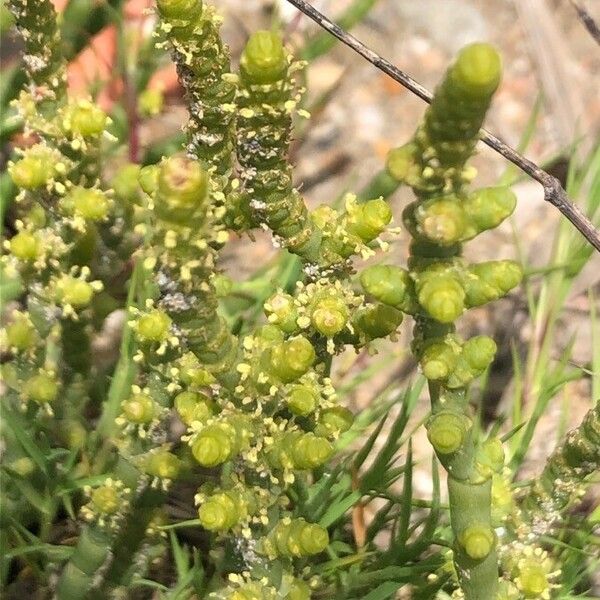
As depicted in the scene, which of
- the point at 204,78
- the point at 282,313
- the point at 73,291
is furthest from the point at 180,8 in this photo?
the point at 73,291

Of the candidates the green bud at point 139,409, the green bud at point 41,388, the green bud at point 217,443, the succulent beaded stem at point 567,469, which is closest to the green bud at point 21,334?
the green bud at point 41,388

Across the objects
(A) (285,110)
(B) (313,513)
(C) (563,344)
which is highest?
(C) (563,344)

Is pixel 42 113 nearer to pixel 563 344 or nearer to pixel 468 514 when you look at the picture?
pixel 468 514

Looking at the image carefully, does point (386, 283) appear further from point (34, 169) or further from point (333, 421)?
point (34, 169)

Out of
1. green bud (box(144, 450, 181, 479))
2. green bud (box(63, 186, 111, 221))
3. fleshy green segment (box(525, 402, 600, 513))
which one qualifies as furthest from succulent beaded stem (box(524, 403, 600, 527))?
green bud (box(63, 186, 111, 221))

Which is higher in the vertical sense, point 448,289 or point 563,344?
point 563,344

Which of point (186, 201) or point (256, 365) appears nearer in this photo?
point (186, 201)

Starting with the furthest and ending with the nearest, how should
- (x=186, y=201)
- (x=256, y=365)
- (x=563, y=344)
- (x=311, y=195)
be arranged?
(x=311, y=195)
(x=563, y=344)
(x=256, y=365)
(x=186, y=201)

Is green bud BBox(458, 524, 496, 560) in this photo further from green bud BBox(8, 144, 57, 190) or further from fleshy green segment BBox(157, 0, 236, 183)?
green bud BBox(8, 144, 57, 190)

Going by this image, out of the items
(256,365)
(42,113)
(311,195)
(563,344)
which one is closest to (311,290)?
(256,365)

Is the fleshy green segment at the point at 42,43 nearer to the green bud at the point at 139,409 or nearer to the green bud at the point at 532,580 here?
the green bud at the point at 139,409
